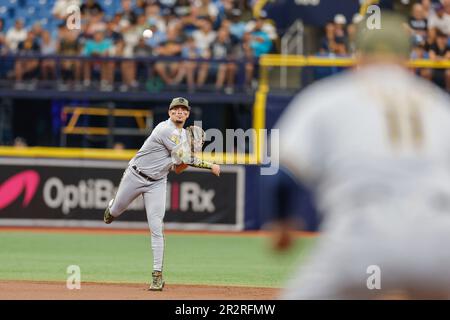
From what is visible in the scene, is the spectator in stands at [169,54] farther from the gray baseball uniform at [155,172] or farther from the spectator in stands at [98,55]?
the gray baseball uniform at [155,172]

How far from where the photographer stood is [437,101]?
4.23m

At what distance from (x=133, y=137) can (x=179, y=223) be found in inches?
79.9

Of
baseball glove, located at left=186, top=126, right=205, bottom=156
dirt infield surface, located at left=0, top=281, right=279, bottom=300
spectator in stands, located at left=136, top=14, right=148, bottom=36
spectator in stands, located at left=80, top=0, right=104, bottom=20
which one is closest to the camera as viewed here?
dirt infield surface, located at left=0, top=281, right=279, bottom=300

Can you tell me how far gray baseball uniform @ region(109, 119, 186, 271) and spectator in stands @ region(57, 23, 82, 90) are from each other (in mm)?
8781

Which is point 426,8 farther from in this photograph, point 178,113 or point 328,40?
point 178,113

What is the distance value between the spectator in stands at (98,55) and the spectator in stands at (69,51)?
6.2 inches

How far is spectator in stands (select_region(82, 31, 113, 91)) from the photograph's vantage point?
19.8m

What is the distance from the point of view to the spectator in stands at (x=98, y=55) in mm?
19812

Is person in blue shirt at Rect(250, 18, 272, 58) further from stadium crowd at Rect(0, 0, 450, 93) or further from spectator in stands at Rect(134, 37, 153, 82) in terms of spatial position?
spectator in stands at Rect(134, 37, 153, 82)

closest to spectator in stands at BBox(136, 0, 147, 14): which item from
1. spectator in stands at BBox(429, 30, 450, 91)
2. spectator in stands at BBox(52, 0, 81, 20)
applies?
spectator in stands at BBox(52, 0, 81, 20)

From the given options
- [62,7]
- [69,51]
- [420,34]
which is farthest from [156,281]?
[62,7]

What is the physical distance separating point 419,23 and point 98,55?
6265 millimetres
